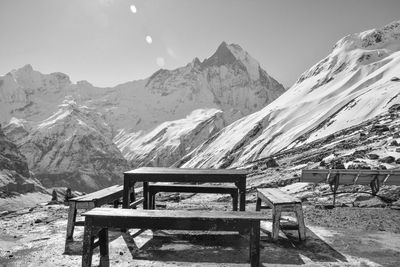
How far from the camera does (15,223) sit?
1088 centimetres

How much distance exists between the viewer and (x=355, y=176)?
38.3 feet

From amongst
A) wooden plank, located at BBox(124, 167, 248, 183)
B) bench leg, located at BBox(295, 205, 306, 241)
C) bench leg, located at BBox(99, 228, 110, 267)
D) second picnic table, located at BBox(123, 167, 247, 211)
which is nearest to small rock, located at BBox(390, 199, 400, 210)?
bench leg, located at BBox(295, 205, 306, 241)

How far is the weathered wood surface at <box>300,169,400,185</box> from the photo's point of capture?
37.3 feet

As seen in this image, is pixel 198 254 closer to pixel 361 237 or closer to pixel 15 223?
pixel 361 237

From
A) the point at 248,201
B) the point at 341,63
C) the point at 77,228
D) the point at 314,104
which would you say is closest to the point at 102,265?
the point at 77,228

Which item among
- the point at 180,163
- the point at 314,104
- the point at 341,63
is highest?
the point at 341,63

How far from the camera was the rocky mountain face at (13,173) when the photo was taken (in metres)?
142

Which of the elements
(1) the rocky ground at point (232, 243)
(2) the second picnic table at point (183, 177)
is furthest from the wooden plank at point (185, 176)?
(1) the rocky ground at point (232, 243)

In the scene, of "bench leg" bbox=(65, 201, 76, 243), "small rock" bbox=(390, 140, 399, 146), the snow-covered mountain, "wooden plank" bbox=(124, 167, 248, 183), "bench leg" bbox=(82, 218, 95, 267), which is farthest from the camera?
the snow-covered mountain

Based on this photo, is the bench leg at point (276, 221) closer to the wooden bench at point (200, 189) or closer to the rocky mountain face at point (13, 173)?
the wooden bench at point (200, 189)

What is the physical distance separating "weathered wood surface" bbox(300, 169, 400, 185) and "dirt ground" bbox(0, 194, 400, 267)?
1355mm

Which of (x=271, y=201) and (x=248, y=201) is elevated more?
(x=271, y=201)

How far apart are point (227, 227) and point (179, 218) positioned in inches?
30.3

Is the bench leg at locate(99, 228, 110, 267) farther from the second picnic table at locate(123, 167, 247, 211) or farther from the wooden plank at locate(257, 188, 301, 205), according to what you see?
the wooden plank at locate(257, 188, 301, 205)
